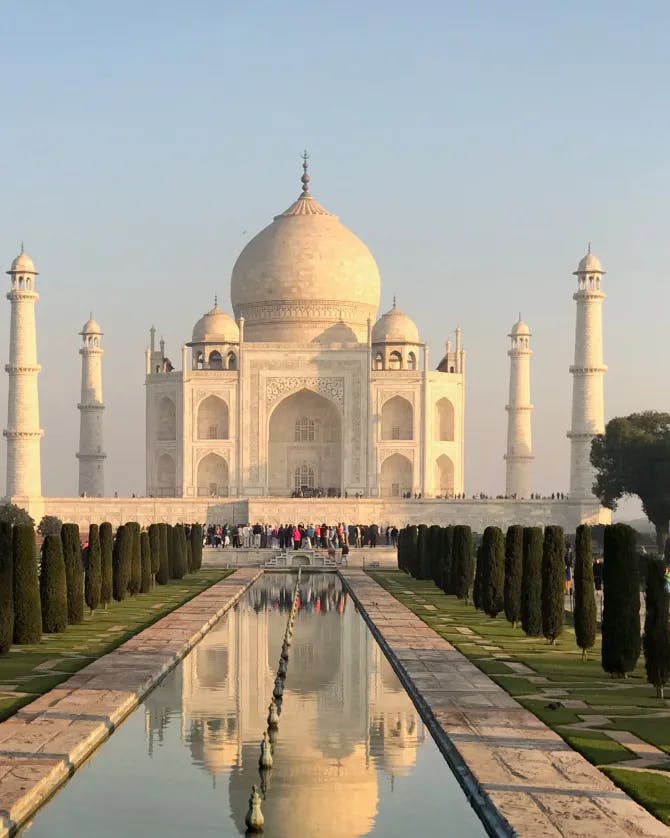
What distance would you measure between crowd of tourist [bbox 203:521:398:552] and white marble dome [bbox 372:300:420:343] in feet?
26.4

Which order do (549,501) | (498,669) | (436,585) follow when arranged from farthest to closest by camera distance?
1. (549,501)
2. (436,585)
3. (498,669)

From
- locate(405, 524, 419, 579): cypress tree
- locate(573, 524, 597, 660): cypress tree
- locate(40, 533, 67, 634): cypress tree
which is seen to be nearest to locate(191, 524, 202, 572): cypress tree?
locate(405, 524, 419, 579): cypress tree

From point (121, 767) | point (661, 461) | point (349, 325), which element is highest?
point (349, 325)

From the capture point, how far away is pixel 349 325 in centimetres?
4900

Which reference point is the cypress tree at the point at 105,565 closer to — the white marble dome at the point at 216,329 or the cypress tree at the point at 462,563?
the cypress tree at the point at 462,563

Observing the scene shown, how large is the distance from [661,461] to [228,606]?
2066 cm

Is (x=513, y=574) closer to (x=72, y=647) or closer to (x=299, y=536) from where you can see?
(x=72, y=647)

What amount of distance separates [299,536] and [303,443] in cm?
1073

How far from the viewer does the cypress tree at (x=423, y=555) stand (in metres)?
28.2

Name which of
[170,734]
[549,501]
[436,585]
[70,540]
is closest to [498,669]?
[170,734]

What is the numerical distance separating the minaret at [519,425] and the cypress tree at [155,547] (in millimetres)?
23200

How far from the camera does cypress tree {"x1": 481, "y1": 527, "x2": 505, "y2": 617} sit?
64.6 ft

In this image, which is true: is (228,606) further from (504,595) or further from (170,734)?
(170,734)

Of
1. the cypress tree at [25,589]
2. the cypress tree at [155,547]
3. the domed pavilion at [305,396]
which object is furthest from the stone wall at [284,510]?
the cypress tree at [25,589]
